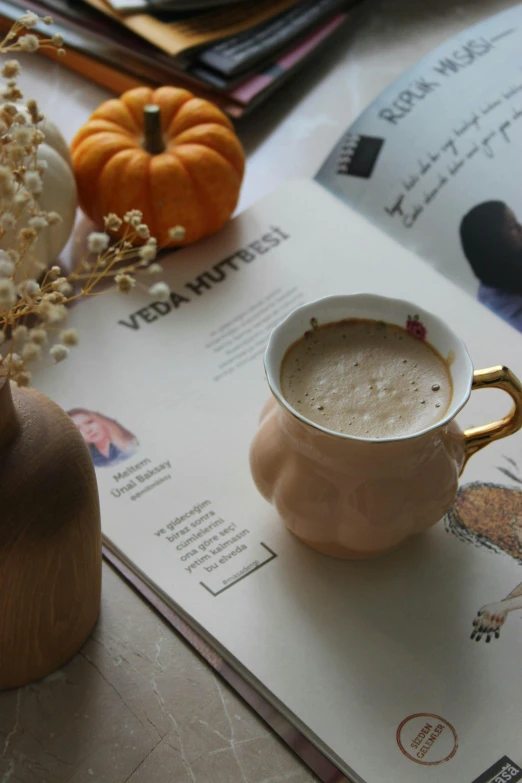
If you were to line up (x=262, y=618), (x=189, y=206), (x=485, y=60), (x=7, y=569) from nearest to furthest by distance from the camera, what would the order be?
(x=7, y=569)
(x=262, y=618)
(x=189, y=206)
(x=485, y=60)

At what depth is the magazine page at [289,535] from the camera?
1.57ft

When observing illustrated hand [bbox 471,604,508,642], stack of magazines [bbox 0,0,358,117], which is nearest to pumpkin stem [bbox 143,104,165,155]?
stack of magazines [bbox 0,0,358,117]

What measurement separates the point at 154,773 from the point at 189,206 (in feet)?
1.56

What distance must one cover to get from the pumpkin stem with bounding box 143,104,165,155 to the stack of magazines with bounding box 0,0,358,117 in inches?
6.3

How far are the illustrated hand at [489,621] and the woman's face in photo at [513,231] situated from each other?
37cm

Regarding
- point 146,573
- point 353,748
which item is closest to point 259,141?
point 146,573

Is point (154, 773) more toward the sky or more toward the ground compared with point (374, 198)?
more toward the ground

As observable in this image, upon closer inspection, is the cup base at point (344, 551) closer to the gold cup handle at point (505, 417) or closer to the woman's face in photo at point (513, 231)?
the gold cup handle at point (505, 417)

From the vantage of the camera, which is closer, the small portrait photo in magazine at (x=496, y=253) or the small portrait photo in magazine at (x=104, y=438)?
the small portrait photo in magazine at (x=104, y=438)

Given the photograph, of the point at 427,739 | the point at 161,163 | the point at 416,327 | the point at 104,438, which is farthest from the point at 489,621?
the point at 161,163

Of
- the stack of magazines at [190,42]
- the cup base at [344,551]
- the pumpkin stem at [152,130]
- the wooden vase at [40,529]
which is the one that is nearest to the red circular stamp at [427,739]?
the cup base at [344,551]

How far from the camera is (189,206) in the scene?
0.73 m

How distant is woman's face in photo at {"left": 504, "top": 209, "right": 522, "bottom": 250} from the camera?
76cm

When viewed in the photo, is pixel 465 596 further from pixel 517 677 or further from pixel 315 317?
pixel 315 317
